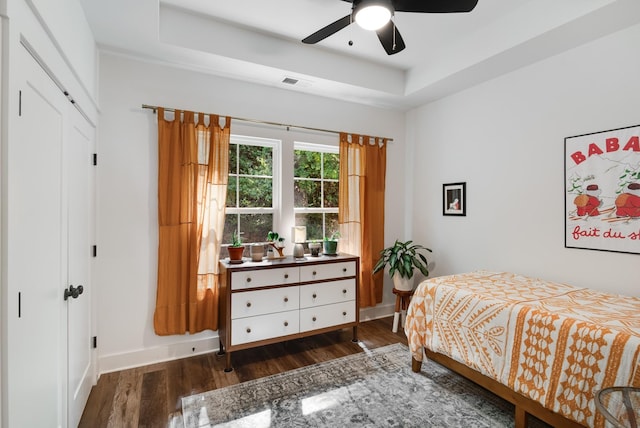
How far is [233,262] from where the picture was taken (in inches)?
116

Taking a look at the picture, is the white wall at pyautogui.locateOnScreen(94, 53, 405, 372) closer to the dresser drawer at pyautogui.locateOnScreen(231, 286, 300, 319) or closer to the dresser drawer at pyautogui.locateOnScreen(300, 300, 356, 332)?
the dresser drawer at pyautogui.locateOnScreen(231, 286, 300, 319)

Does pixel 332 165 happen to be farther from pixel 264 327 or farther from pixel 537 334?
pixel 537 334

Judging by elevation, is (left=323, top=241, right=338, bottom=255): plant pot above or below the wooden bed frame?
above

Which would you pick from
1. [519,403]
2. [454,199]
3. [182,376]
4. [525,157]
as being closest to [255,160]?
[182,376]

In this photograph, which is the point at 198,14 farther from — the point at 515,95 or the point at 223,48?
the point at 515,95

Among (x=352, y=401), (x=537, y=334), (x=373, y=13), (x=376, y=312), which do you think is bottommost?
(x=352, y=401)

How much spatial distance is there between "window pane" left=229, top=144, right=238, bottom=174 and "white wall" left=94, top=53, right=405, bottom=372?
0.37m

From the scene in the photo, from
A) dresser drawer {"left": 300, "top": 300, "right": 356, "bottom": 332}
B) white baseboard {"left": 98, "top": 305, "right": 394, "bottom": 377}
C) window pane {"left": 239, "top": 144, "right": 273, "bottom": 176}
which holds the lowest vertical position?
white baseboard {"left": 98, "top": 305, "right": 394, "bottom": 377}

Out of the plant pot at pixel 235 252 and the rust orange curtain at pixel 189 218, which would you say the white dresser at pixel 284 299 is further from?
the rust orange curtain at pixel 189 218

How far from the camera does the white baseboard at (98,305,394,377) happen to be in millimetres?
2688

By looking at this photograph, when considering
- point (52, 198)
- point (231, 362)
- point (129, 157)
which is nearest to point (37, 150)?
point (52, 198)

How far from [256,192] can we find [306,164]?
67 cm

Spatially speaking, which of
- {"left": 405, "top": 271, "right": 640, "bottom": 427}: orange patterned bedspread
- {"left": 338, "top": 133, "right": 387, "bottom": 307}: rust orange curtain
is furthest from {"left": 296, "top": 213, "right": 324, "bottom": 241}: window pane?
{"left": 405, "top": 271, "right": 640, "bottom": 427}: orange patterned bedspread

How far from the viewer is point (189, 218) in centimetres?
289
